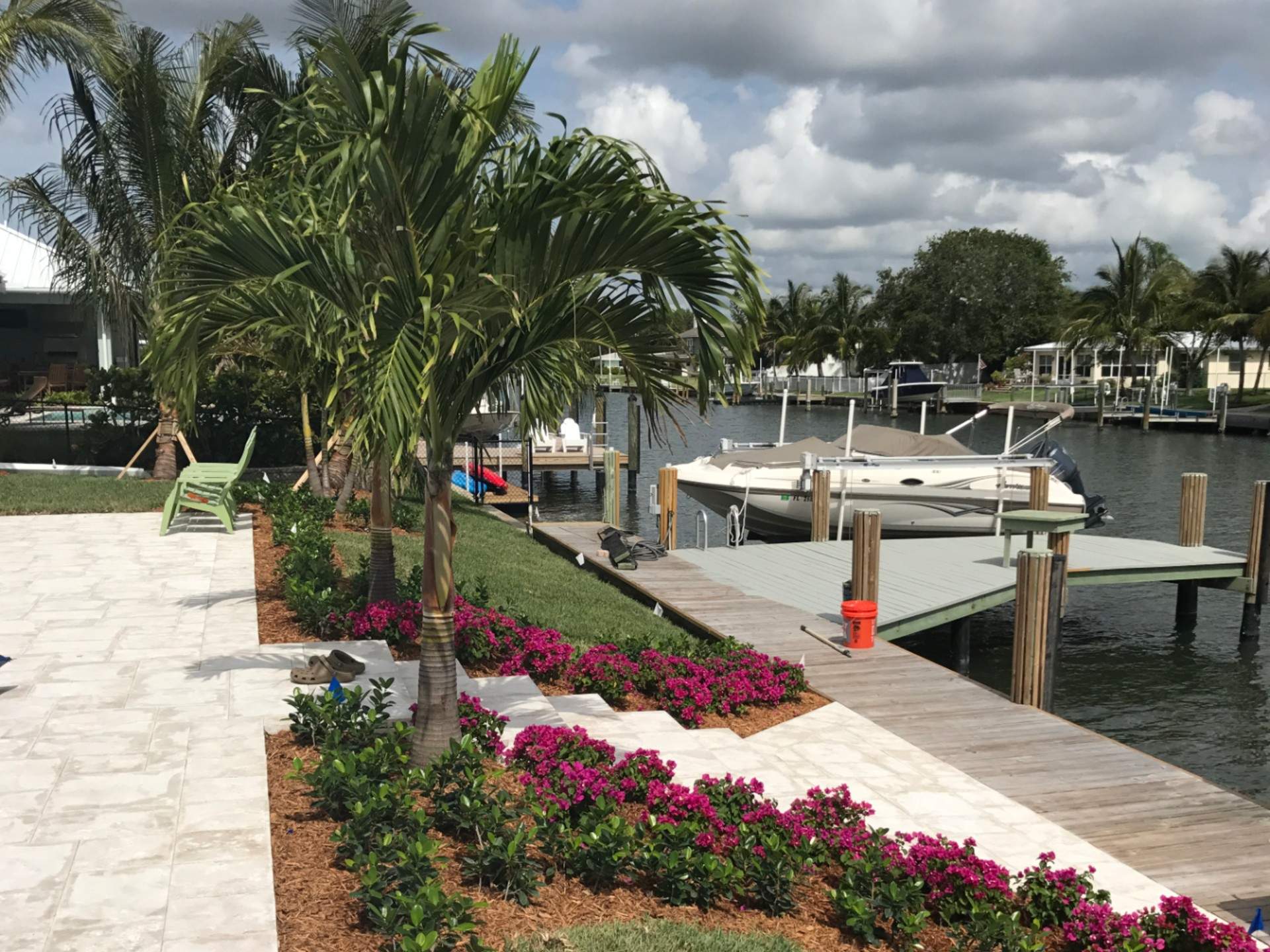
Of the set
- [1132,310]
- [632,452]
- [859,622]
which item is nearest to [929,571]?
[859,622]

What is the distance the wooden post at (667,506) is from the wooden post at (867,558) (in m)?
5.95

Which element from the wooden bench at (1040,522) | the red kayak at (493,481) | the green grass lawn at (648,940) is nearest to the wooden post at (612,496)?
the red kayak at (493,481)

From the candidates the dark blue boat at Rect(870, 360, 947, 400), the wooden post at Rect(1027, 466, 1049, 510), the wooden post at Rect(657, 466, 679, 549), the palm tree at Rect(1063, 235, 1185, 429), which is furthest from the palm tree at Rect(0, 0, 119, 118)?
the dark blue boat at Rect(870, 360, 947, 400)

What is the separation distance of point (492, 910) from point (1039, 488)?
1641cm

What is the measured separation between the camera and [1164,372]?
74250 mm

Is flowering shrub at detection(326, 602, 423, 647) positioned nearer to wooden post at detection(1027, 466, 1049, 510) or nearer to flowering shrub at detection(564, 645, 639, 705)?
flowering shrub at detection(564, 645, 639, 705)

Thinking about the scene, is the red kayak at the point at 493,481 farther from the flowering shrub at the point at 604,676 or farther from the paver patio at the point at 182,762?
the flowering shrub at the point at 604,676

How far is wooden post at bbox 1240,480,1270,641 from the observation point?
16.2 m

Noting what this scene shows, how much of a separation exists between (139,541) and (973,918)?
1225cm

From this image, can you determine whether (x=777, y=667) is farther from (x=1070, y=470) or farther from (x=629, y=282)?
(x=1070, y=470)

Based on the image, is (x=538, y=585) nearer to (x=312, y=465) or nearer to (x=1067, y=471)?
(x=312, y=465)

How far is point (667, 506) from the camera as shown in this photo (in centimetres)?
1900

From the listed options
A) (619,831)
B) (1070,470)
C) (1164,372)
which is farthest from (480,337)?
(1164,372)

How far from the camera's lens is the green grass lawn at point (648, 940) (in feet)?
15.0
